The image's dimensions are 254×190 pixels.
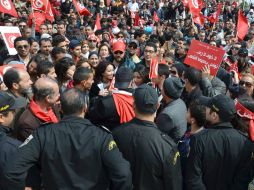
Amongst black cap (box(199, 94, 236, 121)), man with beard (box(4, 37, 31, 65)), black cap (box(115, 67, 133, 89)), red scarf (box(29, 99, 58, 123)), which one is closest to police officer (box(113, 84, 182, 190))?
black cap (box(199, 94, 236, 121))

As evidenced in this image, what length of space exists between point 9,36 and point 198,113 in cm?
500

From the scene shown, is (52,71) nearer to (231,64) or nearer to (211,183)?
(211,183)

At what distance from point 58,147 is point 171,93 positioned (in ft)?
6.07

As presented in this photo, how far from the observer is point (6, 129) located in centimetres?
341

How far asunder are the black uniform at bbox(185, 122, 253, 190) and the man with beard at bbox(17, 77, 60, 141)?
1.41m

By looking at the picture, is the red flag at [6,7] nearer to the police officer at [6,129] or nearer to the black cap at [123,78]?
the black cap at [123,78]

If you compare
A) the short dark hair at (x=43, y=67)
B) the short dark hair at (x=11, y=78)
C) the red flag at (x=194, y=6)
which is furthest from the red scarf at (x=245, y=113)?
the red flag at (x=194, y=6)

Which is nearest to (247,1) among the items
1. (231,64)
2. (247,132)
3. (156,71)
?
(231,64)

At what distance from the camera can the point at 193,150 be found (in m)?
3.59

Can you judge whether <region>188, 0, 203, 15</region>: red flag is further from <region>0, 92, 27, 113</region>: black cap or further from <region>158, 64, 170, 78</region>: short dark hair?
<region>0, 92, 27, 113</region>: black cap

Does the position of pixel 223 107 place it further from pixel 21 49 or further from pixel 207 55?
pixel 21 49

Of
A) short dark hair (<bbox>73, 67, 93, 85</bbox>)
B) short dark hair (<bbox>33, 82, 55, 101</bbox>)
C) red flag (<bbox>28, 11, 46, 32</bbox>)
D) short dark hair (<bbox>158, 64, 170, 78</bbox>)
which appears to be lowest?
red flag (<bbox>28, 11, 46, 32</bbox>)

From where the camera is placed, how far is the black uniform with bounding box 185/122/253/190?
3.56m

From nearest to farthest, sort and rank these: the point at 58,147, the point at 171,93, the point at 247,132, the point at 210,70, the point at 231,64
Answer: the point at 58,147
the point at 247,132
the point at 171,93
the point at 210,70
the point at 231,64
